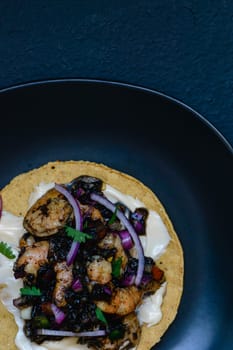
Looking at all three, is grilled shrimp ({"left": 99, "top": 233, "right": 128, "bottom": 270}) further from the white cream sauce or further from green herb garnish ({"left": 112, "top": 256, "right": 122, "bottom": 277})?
the white cream sauce

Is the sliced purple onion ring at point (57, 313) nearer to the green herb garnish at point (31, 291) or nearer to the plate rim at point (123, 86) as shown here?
the green herb garnish at point (31, 291)

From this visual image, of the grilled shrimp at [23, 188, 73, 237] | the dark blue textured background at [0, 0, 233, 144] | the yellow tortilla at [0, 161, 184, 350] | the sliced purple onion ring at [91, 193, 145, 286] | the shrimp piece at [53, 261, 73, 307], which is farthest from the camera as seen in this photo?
the dark blue textured background at [0, 0, 233, 144]

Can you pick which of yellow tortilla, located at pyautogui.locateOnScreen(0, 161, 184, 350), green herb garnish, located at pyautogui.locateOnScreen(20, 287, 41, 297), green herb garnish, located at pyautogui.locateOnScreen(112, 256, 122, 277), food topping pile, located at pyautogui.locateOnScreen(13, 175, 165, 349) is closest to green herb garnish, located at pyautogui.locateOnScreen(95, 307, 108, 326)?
food topping pile, located at pyautogui.locateOnScreen(13, 175, 165, 349)

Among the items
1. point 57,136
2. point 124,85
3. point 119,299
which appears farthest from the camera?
point 57,136

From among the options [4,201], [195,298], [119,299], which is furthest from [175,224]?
[4,201]

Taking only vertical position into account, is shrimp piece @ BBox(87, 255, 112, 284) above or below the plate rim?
below

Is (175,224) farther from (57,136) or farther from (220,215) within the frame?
(57,136)
